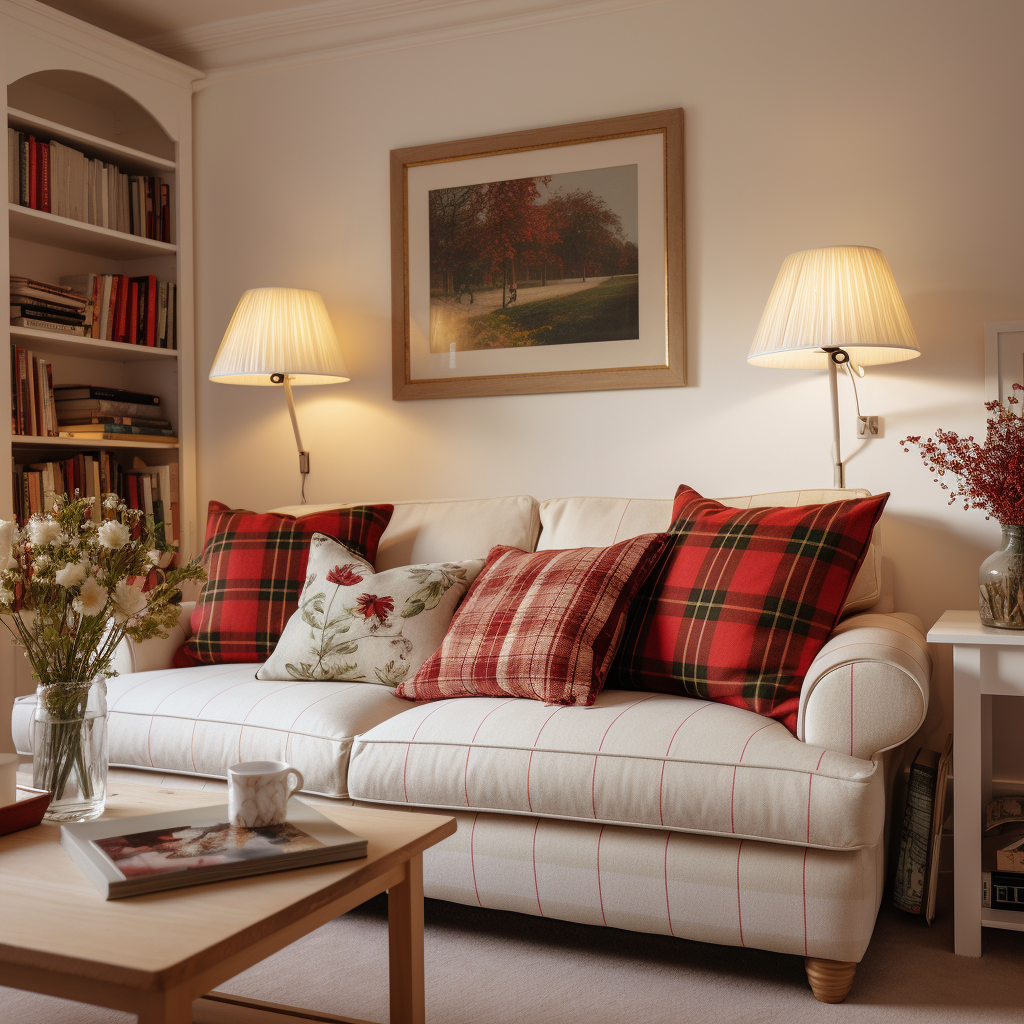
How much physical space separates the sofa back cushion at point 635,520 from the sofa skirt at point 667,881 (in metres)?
0.70

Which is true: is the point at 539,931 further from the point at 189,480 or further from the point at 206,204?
the point at 206,204

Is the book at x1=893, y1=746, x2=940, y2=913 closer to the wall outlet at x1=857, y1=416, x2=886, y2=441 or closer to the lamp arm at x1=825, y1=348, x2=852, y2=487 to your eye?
the lamp arm at x1=825, y1=348, x2=852, y2=487

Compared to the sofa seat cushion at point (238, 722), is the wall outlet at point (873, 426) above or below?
above

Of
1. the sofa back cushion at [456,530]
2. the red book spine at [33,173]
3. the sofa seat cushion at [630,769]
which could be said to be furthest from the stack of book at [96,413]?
the sofa seat cushion at [630,769]

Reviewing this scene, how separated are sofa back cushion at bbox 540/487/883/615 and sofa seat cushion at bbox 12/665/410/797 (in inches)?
26.0

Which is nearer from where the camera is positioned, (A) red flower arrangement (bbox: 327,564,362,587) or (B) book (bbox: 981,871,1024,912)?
(B) book (bbox: 981,871,1024,912)

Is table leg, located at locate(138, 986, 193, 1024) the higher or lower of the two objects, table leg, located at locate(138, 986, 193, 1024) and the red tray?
the lower

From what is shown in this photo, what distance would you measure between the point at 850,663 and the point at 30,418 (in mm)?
2598

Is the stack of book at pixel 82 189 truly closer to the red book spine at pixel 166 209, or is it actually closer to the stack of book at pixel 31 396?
the red book spine at pixel 166 209

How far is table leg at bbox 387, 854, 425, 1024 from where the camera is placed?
1414 millimetres

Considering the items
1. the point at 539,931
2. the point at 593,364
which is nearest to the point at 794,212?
the point at 593,364

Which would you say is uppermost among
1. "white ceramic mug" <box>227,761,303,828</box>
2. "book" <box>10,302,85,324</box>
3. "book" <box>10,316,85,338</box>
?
"book" <box>10,302,85,324</box>

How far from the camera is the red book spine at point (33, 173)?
3182 mm

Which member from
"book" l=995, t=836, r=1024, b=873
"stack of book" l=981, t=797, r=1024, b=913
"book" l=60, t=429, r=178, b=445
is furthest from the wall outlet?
"book" l=60, t=429, r=178, b=445
